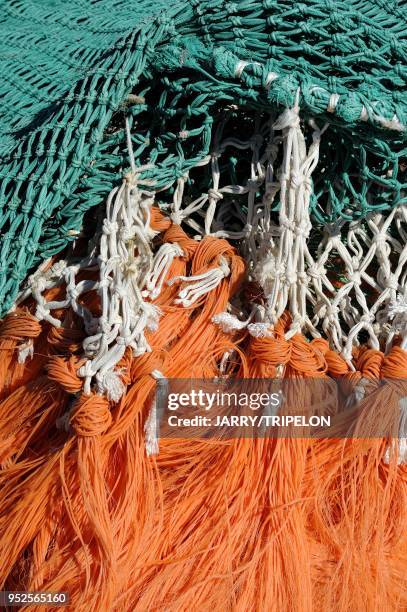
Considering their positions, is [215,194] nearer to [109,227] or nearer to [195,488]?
[109,227]

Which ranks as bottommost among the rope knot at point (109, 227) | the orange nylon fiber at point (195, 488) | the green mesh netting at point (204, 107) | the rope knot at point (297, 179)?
the orange nylon fiber at point (195, 488)

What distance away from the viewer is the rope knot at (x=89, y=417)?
2.43ft

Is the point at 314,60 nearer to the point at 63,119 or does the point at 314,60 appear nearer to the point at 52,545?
the point at 63,119

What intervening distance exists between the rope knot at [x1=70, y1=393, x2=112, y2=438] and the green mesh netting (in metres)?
0.17

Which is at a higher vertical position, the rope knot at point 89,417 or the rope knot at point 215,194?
the rope knot at point 215,194

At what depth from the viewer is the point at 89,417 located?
741 mm

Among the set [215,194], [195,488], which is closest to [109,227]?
[215,194]

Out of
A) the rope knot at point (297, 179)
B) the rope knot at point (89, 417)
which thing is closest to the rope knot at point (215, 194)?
the rope knot at point (297, 179)

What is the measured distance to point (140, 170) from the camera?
0.80 m

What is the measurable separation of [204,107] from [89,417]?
398 mm

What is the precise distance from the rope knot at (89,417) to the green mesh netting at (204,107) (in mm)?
174

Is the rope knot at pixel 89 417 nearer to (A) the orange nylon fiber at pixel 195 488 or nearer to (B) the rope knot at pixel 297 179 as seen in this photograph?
(A) the orange nylon fiber at pixel 195 488

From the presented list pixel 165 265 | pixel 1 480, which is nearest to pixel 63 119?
pixel 165 265

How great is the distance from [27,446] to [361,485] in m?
0.43
